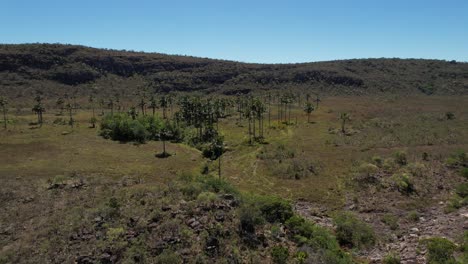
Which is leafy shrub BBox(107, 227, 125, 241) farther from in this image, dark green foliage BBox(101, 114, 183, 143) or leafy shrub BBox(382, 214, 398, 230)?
dark green foliage BBox(101, 114, 183, 143)

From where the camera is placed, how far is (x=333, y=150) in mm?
74750

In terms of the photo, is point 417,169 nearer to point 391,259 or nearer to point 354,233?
point 354,233

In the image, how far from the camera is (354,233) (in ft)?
Result: 118

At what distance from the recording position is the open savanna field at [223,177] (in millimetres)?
31859

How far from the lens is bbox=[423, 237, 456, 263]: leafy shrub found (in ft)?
99.3

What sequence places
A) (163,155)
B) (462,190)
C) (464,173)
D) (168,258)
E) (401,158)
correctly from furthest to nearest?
(163,155) → (401,158) → (464,173) → (462,190) → (168,258)

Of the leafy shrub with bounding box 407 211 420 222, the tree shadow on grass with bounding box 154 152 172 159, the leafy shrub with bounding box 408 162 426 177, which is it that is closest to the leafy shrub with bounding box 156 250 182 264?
the leafy shrub with bounding box 407 211 420 222

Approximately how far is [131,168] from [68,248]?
31.8 m

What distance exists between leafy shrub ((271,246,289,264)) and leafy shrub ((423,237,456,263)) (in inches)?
476

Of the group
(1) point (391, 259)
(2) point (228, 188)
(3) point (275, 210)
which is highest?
(2) point (228, 188)

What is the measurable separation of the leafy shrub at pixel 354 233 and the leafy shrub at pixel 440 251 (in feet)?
16.8

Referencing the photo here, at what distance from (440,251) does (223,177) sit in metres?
33.1

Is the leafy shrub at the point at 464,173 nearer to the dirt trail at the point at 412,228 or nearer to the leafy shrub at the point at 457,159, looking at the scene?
the leafy shrub at the point at 457,159

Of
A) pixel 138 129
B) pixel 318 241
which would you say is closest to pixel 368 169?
pixel 318 241
